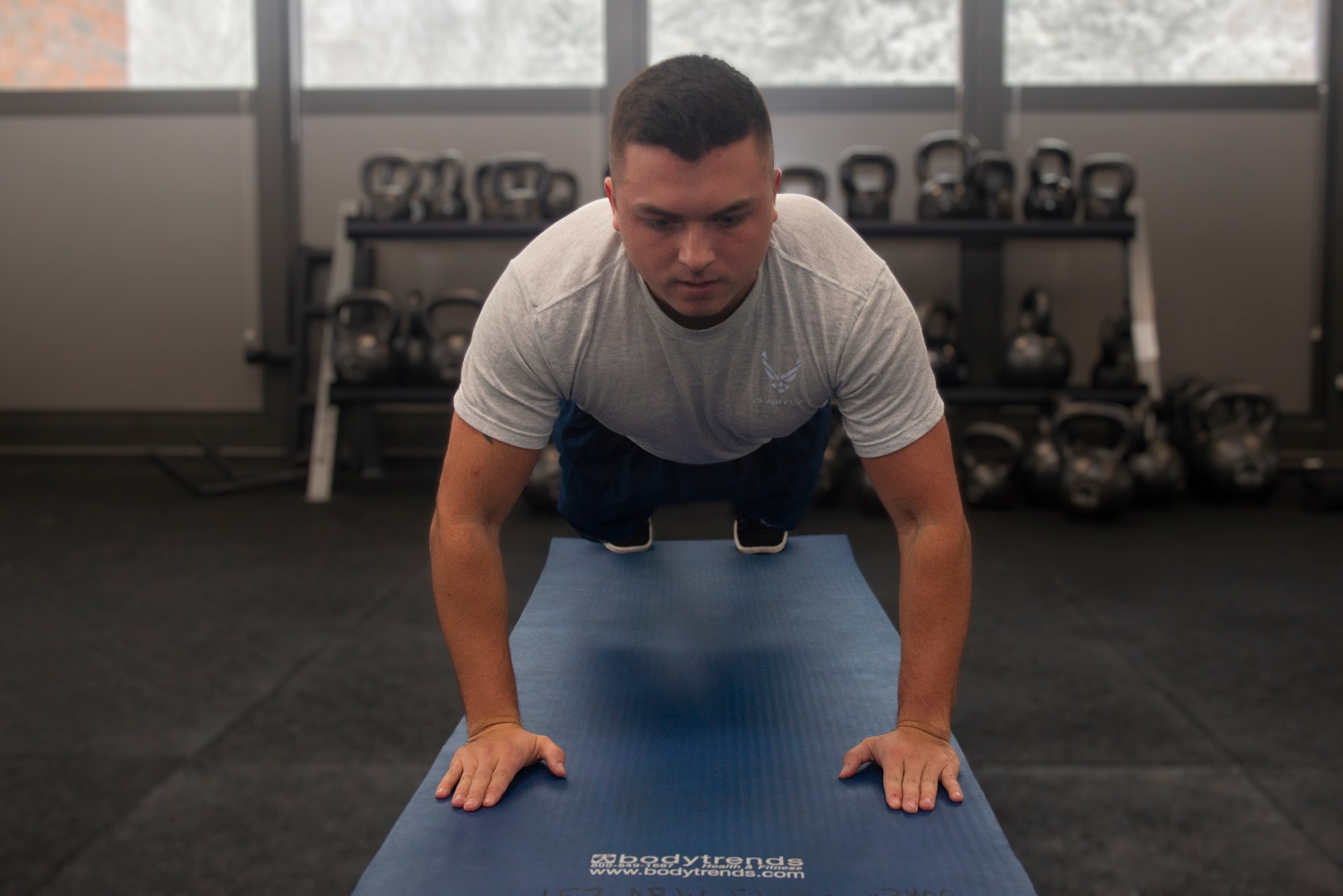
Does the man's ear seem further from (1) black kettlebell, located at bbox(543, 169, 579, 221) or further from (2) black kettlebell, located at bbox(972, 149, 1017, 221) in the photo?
(2) black kettlebell, located at bbox(972, 149, 1017, 221)

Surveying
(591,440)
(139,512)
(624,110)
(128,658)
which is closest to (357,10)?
(139,512)

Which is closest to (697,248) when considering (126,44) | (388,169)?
(388,169)

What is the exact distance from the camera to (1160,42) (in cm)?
475

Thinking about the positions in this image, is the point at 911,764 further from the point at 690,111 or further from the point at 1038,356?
the point at 1038,356

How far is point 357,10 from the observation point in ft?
16.1

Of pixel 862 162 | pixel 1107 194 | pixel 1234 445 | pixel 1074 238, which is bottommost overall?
pixel 1234 445

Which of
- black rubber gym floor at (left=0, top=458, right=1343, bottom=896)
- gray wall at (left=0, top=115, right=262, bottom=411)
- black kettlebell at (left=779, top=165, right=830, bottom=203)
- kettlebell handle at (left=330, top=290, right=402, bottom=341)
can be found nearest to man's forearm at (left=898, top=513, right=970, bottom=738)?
black rubber gym floor at (left=0, top=458, right=1343, bottom=896)

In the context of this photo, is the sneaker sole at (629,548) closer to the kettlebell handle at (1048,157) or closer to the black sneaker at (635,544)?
the black sneaker at (635,544)

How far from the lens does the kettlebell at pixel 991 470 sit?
3.88 meters

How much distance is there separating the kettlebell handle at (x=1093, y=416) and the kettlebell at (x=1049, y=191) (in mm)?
822

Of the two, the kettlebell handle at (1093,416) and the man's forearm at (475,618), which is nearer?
the man's forearm at (475,618)

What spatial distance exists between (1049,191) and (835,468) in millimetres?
1470


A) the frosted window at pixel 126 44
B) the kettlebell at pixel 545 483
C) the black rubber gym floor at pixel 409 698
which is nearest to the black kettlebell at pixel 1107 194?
the black rubber gym floor at pixel 409 698

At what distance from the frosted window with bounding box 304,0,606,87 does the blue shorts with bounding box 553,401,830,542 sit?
3.72 metres
